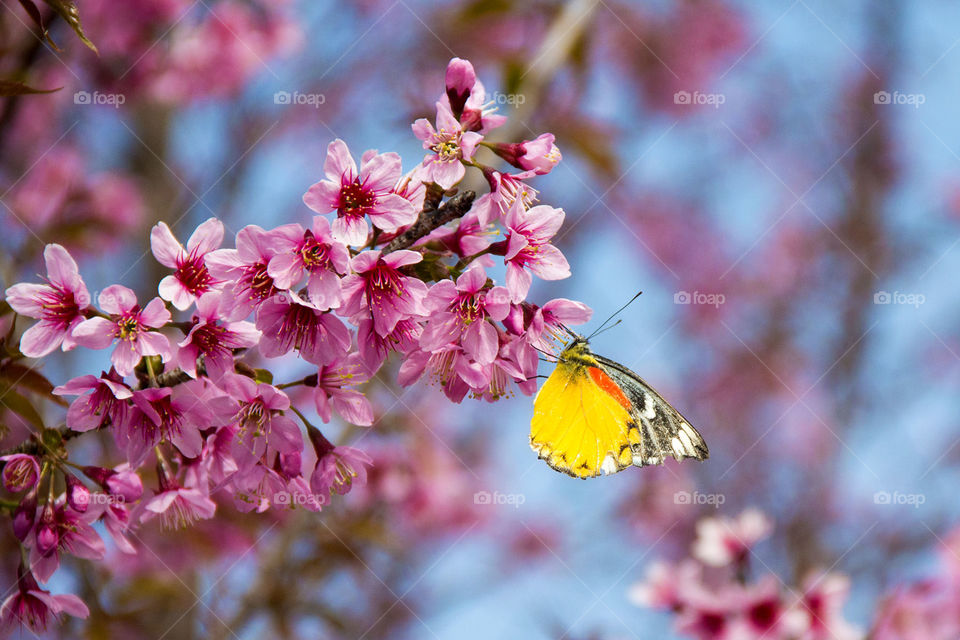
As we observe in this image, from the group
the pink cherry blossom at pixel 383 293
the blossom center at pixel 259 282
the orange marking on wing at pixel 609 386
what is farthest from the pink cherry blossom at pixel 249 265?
the orange marking on wing at pixel 609 386

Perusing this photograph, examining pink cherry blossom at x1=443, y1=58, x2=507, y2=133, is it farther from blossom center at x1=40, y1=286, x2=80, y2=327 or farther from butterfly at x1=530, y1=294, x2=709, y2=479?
blossom center at x1=40, y1=286, x2=80, y2=327

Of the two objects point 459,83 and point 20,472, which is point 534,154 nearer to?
point 459,83

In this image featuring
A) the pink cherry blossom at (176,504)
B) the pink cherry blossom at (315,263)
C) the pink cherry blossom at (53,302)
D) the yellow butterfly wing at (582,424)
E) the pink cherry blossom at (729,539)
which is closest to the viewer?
the pink cherry blossom at (315,263)

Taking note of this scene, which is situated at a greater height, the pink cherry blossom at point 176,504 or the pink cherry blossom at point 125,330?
the pink cherry blossom at point 125,330

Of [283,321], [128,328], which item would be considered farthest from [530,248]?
[128,328]

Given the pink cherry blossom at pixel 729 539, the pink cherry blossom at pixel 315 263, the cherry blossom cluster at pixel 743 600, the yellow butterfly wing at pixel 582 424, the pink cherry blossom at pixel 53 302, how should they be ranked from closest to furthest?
the pink cherry blossom at pixel 315 263, the pink cherry blossom at pixel 53 302, the yellow butterfly wing at pixel 582 424, the cherry blossom cluster at pixel 743 600, the pink cherry blossom at pixel 729 539

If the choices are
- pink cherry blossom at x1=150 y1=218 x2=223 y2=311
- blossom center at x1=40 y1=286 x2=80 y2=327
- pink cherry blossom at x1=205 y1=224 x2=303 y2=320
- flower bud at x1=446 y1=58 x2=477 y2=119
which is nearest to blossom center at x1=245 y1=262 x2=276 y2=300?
pink cherry blossom at x1=205 y1=224 x2=303 y2=320

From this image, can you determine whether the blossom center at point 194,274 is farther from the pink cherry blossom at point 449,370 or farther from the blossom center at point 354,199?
the pink cherry blossom at point 449,370
